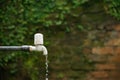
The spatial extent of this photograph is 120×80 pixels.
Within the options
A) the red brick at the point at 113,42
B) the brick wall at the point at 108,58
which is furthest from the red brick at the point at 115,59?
the red brick at the point at 113,42

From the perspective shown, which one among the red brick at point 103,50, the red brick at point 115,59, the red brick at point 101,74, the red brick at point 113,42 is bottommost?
the red brick at point 101,74

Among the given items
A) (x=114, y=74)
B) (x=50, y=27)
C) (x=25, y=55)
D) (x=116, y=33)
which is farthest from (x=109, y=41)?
(x=25, y=55)

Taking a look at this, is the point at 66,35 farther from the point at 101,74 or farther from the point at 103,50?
the point at 101,74

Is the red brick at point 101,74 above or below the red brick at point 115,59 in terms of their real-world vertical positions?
below

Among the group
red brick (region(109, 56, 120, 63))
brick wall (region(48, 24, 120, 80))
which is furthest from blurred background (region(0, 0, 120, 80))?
red brick (region(109, 56, 120, 63))

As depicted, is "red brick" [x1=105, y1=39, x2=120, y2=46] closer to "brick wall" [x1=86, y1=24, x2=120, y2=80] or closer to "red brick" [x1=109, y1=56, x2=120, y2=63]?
"brick wall" [x1=86, y1=24, x2=120, y2=80]

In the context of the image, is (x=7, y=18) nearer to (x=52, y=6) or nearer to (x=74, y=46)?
(x=52, y=6)

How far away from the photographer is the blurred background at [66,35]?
3.79 metres

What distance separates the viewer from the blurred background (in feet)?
12.4

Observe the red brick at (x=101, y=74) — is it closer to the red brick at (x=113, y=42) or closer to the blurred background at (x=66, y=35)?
the blurred background at (x=66, y=35)

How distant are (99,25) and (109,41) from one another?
20 centimetres

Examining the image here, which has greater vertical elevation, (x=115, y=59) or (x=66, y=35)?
(x=66, y=35)

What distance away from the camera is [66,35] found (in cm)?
385

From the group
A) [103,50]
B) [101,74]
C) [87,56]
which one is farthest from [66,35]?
[101,74]
